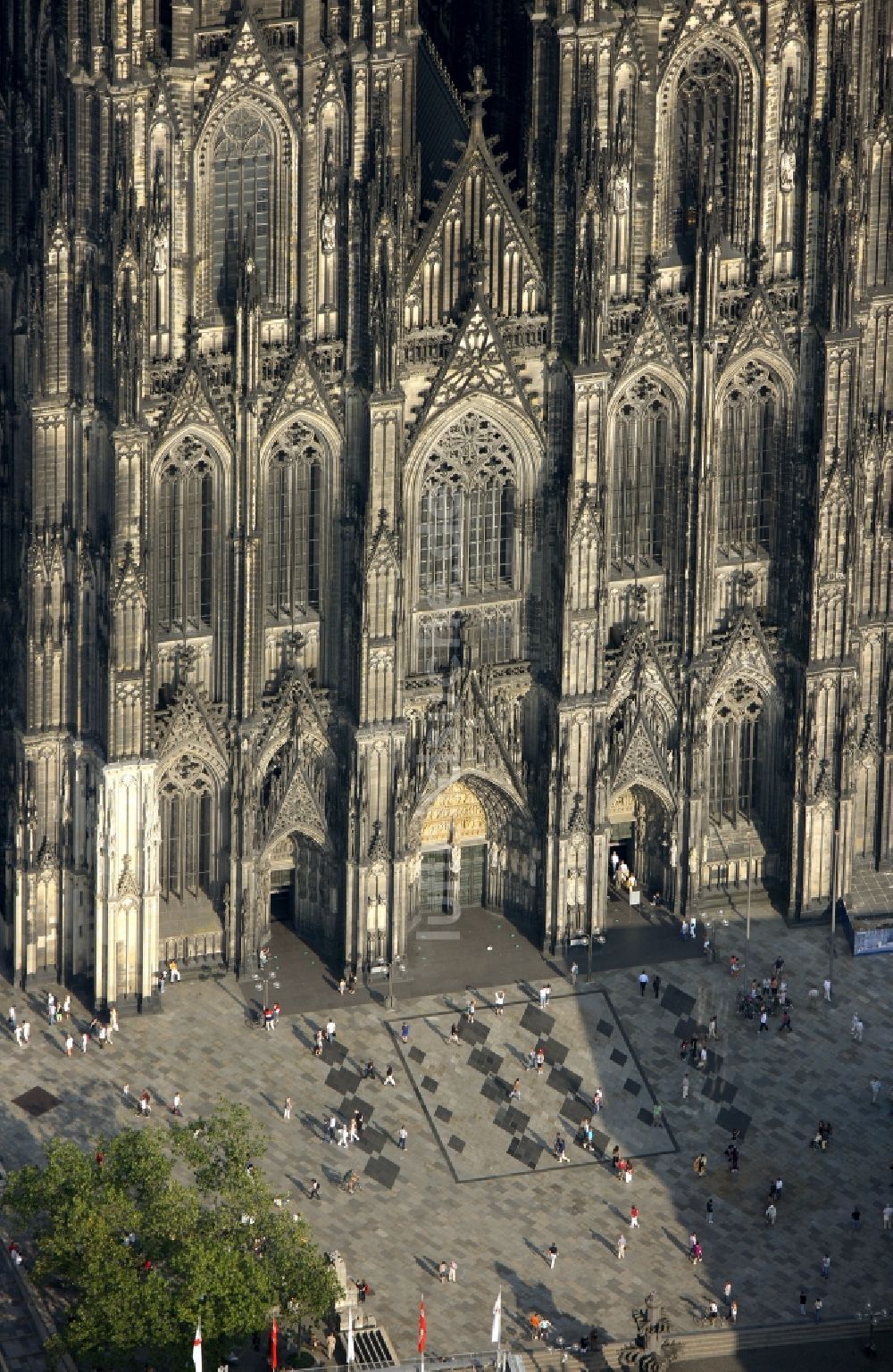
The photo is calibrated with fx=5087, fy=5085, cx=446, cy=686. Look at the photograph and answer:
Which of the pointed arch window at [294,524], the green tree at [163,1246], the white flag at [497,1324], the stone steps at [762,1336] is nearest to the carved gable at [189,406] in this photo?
the pointed arch window at [294,524]

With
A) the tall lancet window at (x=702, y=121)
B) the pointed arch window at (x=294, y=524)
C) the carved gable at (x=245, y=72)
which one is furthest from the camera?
the tall lancet window at (x=702, y=121)

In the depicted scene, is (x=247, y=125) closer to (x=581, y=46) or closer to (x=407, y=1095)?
(x=581, y=46)

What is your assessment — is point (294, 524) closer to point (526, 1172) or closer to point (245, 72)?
point (245, 72)

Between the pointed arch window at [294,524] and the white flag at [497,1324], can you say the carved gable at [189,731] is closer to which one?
the pointed arch window at [294,524]

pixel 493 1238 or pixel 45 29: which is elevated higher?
pixel 45 29

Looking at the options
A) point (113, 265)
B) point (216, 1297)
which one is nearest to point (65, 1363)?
point (216, 1297)

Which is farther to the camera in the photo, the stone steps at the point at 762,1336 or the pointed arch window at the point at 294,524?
the pointed arch window at the point at 294,524

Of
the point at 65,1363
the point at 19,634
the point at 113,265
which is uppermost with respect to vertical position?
the point at 113,265
